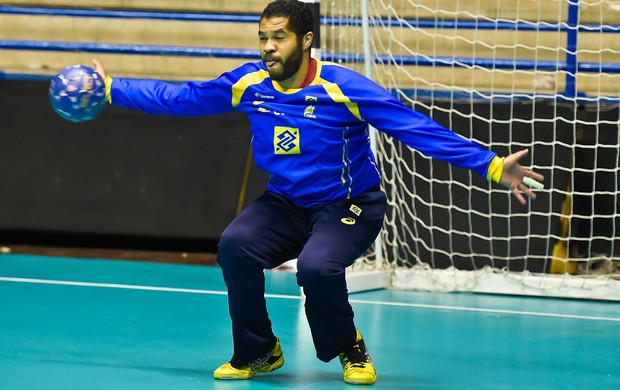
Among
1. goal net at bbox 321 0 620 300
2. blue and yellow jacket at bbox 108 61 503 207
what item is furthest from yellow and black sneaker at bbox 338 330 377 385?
goal net at bbox 321 0 620 300

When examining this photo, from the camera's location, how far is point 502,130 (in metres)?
7.54

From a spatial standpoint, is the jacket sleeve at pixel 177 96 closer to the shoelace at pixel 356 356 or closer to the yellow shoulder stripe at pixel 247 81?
the yellow shoulder stripe at pixel 247 81

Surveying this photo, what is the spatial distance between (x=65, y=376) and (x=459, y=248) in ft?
11.8

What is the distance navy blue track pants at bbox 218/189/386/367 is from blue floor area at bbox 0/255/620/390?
0.69 feet

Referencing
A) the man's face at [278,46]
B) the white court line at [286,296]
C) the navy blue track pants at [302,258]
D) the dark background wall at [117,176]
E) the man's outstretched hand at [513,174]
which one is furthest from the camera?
the dark background wall at [117,176]

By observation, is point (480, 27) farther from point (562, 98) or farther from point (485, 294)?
point (485, 294)

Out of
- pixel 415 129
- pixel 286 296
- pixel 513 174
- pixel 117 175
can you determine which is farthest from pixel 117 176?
pixel 513 174

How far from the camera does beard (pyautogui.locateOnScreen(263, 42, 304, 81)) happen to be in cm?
467

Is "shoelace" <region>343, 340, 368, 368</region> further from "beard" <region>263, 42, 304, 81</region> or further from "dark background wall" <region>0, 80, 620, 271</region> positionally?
"dark background wall" <region>0, 80, 620, 271</region>

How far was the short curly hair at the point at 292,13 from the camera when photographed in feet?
15.3

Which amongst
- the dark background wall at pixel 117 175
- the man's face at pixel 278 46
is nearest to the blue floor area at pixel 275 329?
the dark background wall at pixel 117 175

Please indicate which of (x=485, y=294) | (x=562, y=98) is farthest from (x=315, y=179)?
(x=562, y=98)

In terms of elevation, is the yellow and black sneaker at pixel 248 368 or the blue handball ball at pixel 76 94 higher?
the blue handball ball at pixel 76 94

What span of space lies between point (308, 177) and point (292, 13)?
718 mm
